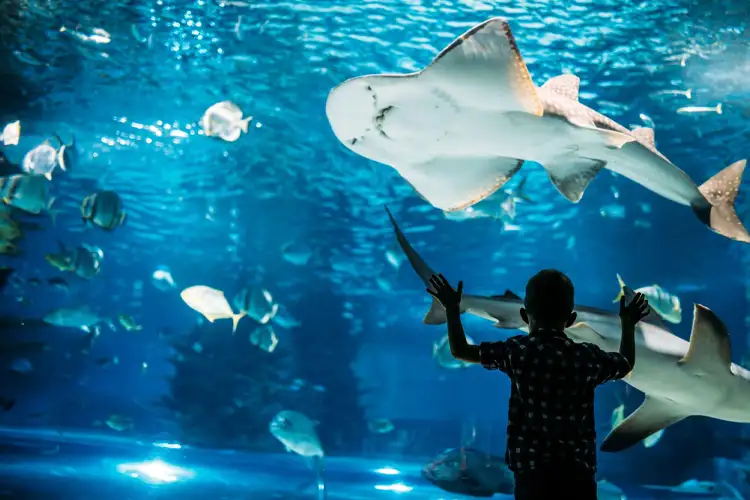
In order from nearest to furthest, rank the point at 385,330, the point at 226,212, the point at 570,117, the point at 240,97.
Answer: the point at 570,117
the point at 240,97
the point at 226,212
the point at 385,330

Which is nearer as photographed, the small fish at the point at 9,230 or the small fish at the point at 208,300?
the small fish at the point at 208,300

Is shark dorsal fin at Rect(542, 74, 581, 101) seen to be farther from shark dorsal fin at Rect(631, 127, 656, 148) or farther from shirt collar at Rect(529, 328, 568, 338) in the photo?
shirt collar at Rect(529, 328, 568, 338)

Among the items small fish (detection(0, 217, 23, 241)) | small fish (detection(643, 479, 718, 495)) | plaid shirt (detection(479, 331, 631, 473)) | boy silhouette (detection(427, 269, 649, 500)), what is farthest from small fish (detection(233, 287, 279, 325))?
small fish (detection(643, 479, 718, 495))

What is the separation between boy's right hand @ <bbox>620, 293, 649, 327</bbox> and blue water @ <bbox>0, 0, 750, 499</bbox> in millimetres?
A: 5303

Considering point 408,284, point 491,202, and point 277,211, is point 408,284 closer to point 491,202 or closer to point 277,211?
point 277,211

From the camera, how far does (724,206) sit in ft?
9.02

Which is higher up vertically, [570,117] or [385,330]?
[385,330]

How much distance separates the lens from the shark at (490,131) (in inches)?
88.4

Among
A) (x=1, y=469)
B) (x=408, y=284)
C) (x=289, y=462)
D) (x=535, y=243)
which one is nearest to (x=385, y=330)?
(x=408, y=284)

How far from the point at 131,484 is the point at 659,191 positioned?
7.03 m

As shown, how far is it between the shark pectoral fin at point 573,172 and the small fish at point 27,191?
6.27 metres

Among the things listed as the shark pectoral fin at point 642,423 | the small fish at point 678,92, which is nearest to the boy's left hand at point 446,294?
the shark pectoral fin at point 642,423

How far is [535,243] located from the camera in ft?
51.2

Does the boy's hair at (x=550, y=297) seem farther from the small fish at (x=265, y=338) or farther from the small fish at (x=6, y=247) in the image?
the small fish at (x=6, y=247)
